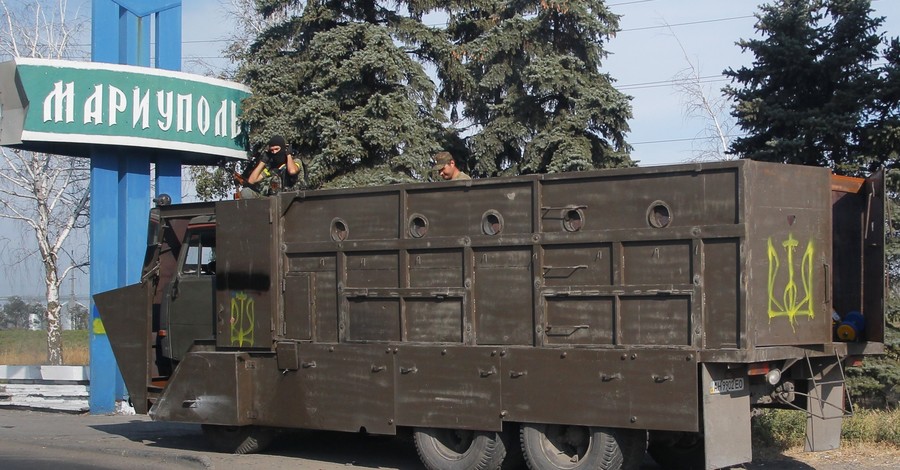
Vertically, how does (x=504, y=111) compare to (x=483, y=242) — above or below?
above

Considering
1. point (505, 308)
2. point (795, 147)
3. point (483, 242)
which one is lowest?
point (505, 308)

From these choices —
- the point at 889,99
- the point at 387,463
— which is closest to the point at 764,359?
the point at 387,463

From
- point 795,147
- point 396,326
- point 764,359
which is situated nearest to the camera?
point 764,359

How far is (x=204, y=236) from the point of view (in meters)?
11.5

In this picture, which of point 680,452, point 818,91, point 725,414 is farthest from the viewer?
point 818,91

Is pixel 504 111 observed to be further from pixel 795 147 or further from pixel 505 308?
pixel 505 308

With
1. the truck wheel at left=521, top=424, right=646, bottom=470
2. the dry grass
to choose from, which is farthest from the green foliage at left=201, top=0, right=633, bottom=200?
the dry grass

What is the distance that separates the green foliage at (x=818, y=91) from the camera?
13.2 meters

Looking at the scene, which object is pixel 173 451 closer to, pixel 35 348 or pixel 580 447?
pixel 580 447

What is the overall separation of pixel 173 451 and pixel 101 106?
20.9 ft

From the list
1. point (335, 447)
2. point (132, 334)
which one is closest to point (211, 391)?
point (132, 334)

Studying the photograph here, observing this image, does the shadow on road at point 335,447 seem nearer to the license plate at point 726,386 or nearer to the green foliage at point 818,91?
the license plate at point 726,386

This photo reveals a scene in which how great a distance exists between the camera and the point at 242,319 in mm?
10844

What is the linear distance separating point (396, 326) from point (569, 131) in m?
7.79
